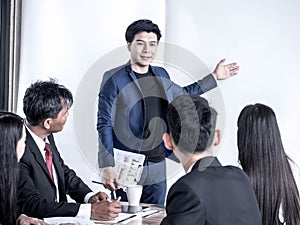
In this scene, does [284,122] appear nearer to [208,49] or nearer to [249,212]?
[208,49]

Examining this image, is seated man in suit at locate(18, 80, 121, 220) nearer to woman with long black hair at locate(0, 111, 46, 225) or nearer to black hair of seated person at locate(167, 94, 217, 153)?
woman with long black hair at locate(0, 111, 46, 225)

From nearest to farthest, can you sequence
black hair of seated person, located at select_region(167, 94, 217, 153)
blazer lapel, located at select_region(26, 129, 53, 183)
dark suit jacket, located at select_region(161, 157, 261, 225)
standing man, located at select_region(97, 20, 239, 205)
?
dark suit jacket, located at select_region(161, 157, 261, 225), black hair of seated person, located at select_region(167, 94, 217, 153), blazer lapel, located at select_region(26, 129, 53, 183), standing man, located at select_region(97, 20, 239, 205)

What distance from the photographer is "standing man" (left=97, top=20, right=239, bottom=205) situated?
295 centimetres

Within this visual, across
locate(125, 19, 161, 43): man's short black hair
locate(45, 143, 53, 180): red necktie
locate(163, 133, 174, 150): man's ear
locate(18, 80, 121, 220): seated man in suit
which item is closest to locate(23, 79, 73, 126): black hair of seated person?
locate(18, 80, 121, 220): seated man in suit

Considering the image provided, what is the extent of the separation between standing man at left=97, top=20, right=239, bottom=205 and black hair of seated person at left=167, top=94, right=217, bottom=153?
1.30 meters

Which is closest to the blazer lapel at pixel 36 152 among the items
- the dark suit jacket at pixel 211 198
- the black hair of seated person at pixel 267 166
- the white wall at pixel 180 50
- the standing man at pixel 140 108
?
the standing man at pixel 140 108

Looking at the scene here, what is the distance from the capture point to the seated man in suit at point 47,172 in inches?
84.4

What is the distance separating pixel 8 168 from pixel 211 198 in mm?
742

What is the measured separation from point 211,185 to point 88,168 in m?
2.16

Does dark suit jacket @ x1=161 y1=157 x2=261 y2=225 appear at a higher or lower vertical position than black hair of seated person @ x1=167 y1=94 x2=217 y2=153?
lower

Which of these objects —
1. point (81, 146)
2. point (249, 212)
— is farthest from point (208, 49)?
point (249, 212)

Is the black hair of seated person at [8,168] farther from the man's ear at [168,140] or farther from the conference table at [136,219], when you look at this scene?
the man's ear at [168,140]

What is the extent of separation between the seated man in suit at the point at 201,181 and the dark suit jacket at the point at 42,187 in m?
0.68

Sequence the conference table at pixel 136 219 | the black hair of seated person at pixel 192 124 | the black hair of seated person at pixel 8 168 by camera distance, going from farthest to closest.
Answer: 1. the conference table at pixel 136 219
2. the black hair of seated person at pixel 8 168
3. the black hair of seated person at pixel 192 124
